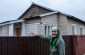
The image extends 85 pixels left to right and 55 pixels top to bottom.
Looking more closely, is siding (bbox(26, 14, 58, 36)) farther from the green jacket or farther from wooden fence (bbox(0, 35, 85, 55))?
the green jacket

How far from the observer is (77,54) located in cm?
1248

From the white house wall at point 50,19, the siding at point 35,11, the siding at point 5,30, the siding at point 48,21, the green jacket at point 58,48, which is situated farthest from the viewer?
the siding at point 35,11

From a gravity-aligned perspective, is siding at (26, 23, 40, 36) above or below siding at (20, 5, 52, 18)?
below

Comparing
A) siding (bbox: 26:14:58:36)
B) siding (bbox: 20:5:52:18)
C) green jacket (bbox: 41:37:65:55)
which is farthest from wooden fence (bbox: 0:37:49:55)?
siding (bbox: 20:5:52:18)

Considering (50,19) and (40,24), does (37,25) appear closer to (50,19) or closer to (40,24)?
(40,24)

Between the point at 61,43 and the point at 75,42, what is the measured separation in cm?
666

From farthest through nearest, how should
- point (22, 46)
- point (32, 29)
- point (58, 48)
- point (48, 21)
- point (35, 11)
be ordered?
point (35, 11), point (48, 21), point (32, 29), point (22, 46), point (58, 48)

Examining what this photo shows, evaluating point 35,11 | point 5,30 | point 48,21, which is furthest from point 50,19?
point 35,11

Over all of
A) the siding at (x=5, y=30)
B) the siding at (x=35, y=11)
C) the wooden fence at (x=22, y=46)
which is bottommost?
the wooden fence at (x=22, y=46)

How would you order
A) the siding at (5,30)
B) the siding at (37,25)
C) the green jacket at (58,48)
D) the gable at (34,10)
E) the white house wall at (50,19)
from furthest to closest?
the gable at (34,10), the white house wall at (50,19), the siding at (5,30), the siding at (37,25), the green jacket at (58,48)

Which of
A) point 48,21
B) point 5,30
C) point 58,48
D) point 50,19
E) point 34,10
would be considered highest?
point 34,10

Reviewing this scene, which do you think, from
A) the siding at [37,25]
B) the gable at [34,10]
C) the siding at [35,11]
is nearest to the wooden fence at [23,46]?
the siding at [37,25]

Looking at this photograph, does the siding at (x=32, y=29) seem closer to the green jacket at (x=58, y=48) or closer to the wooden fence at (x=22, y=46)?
the wooden fence at (x=22, y=46)

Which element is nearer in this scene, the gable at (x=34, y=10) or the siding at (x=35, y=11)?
the gable at (x=34, y=10)
